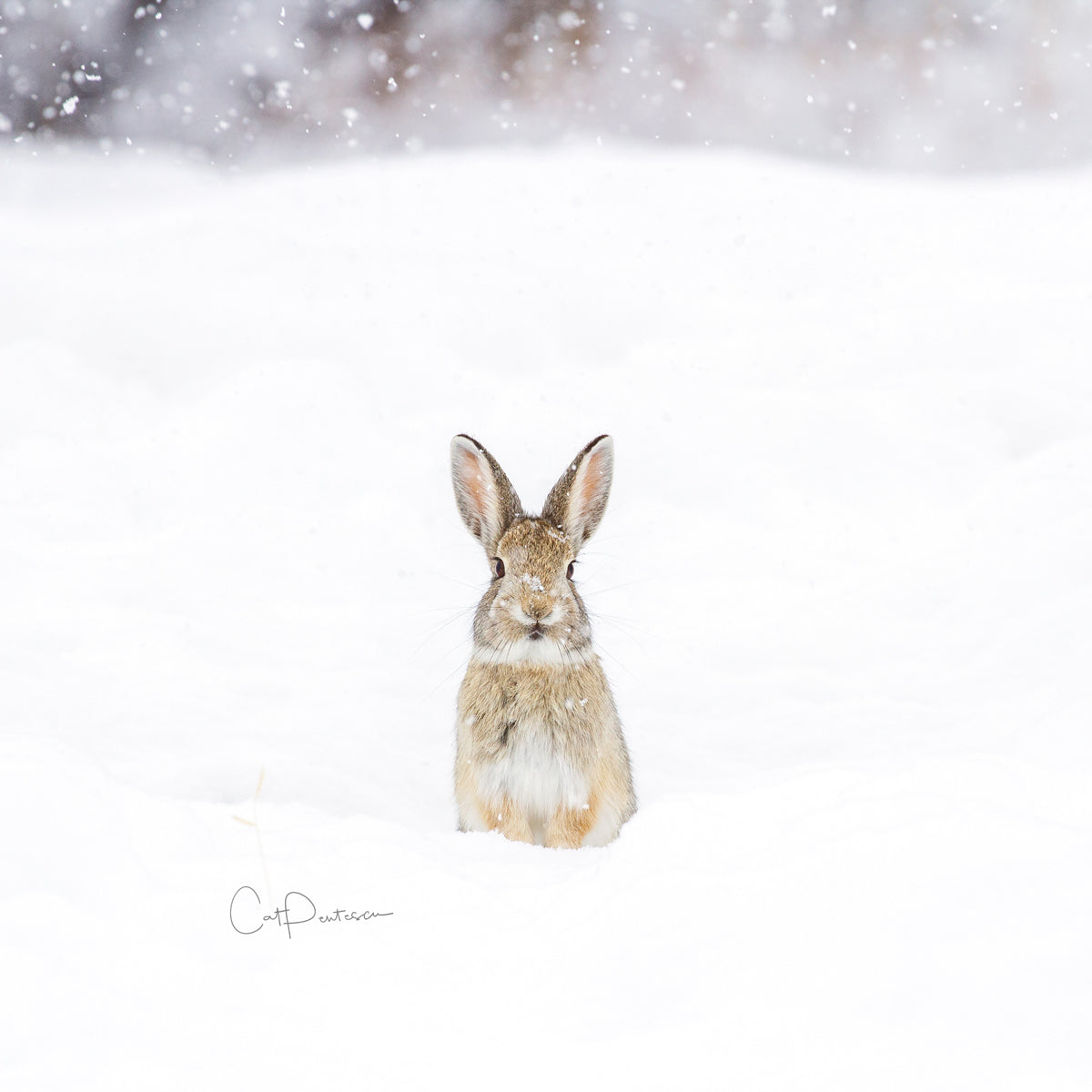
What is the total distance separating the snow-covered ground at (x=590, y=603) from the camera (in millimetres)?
2381

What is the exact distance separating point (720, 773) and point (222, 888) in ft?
8.93

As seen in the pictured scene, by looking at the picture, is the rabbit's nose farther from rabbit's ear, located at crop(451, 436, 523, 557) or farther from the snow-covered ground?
the snow-covered ground

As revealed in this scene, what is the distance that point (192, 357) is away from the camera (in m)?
7.89

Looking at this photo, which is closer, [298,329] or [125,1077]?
[125,1077]

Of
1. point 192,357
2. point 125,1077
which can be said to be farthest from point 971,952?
point 192,357

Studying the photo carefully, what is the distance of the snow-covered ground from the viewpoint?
2.38 m

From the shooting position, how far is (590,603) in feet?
19.7

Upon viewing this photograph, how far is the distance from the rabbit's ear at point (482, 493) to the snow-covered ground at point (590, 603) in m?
1.26

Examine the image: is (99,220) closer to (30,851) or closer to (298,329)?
(298,329)

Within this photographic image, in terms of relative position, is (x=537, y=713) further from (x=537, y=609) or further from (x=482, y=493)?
(x=482, y=493)
